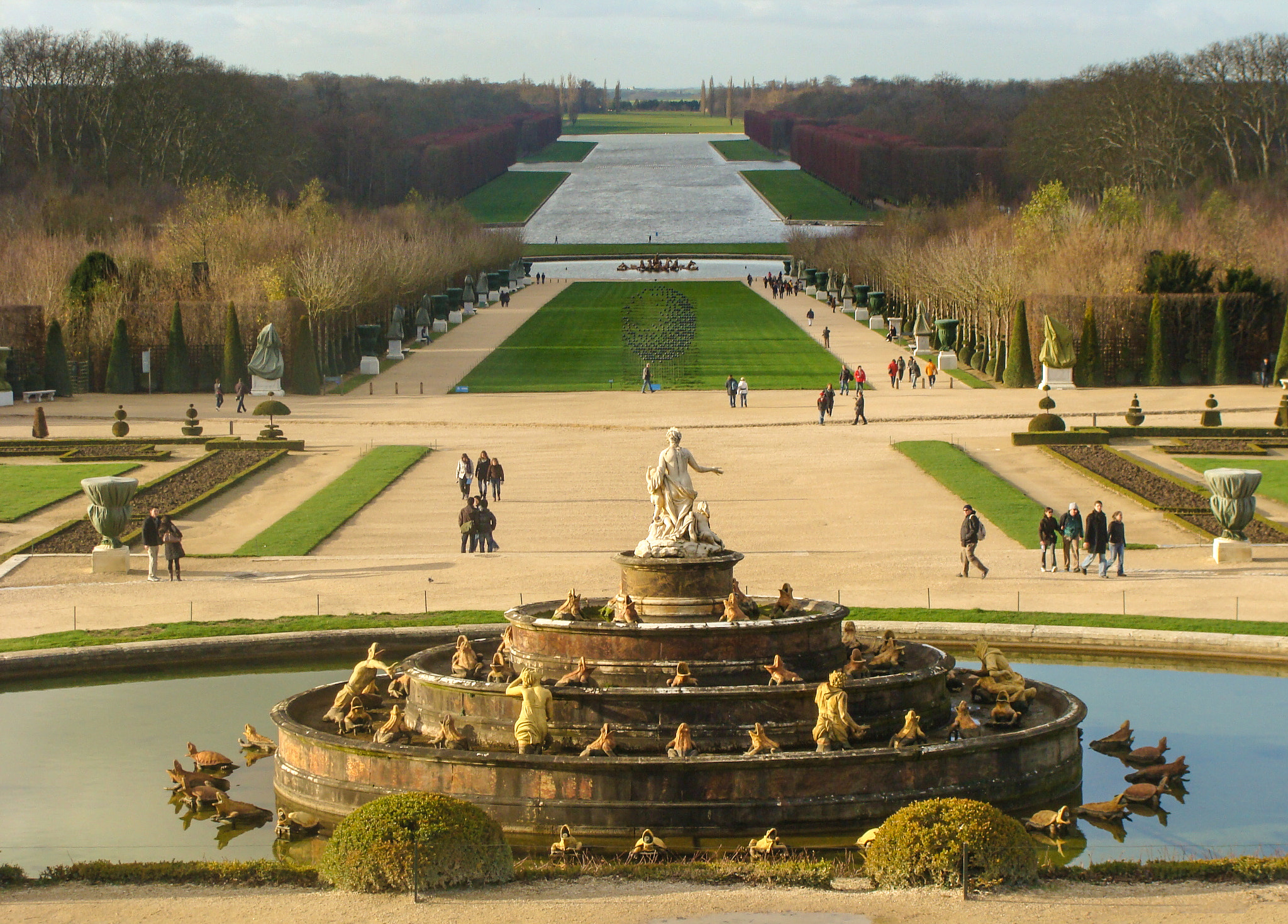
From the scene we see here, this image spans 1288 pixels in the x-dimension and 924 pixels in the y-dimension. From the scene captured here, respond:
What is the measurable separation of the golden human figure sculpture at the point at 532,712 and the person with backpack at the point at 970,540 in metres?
13.3

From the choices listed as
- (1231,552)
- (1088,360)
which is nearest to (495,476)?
(1231,552)

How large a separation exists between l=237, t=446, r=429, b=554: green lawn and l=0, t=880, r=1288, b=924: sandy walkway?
20.4 m

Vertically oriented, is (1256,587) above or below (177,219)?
below

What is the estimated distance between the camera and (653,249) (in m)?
145

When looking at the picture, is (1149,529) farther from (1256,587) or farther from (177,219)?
(177,219)

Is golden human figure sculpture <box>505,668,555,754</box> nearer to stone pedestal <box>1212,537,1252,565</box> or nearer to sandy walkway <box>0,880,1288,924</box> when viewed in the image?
sandy walkway <box>0,880,1288,924</box>

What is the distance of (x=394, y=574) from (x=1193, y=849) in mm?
17751

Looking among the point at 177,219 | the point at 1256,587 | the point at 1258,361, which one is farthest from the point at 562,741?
the point at 177,219

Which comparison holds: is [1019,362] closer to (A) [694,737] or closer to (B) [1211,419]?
(B) [1211,419]

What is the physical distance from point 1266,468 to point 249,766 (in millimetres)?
31986

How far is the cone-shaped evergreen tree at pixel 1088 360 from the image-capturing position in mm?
65562

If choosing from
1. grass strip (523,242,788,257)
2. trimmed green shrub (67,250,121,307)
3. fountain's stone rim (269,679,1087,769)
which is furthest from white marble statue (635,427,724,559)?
grass strip (523,242,788,257)

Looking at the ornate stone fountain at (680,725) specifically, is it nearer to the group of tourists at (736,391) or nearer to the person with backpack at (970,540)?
the person with backpack at (970,540)

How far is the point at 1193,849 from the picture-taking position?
58.2 feet
